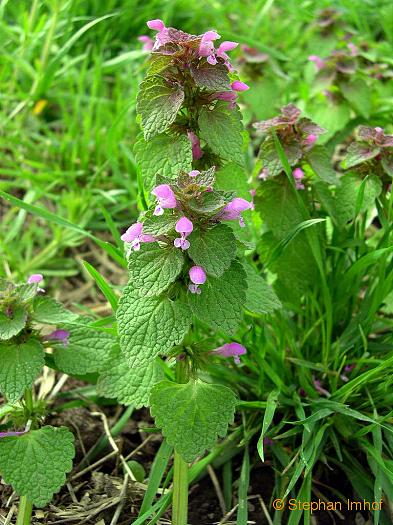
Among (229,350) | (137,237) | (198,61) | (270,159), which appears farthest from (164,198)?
(270,159)

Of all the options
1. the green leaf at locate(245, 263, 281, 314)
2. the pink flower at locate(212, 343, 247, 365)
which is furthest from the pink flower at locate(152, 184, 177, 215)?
the pink flower at locate(212, 343, 247, 365)

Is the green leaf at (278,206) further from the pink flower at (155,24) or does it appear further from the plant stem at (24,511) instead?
the plant stem at (24,511)

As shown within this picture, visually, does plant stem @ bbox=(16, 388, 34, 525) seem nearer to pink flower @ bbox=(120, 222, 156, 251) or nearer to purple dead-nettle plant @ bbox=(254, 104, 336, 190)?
pink flower @ bbox=(120, 222, 156, 251)

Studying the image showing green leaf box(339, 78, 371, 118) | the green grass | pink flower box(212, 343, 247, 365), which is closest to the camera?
pink flower box(212, 343, 247, 365)

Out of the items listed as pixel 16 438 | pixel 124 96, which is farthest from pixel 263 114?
pixel 16 438

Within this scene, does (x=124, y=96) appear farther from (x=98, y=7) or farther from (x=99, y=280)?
(x=99, y=280)

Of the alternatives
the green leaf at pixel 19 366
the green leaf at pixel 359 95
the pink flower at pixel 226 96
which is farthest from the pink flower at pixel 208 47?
the green leaf at pixel 359 95

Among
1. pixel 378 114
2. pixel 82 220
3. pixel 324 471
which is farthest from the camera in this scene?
pixel 378 114
